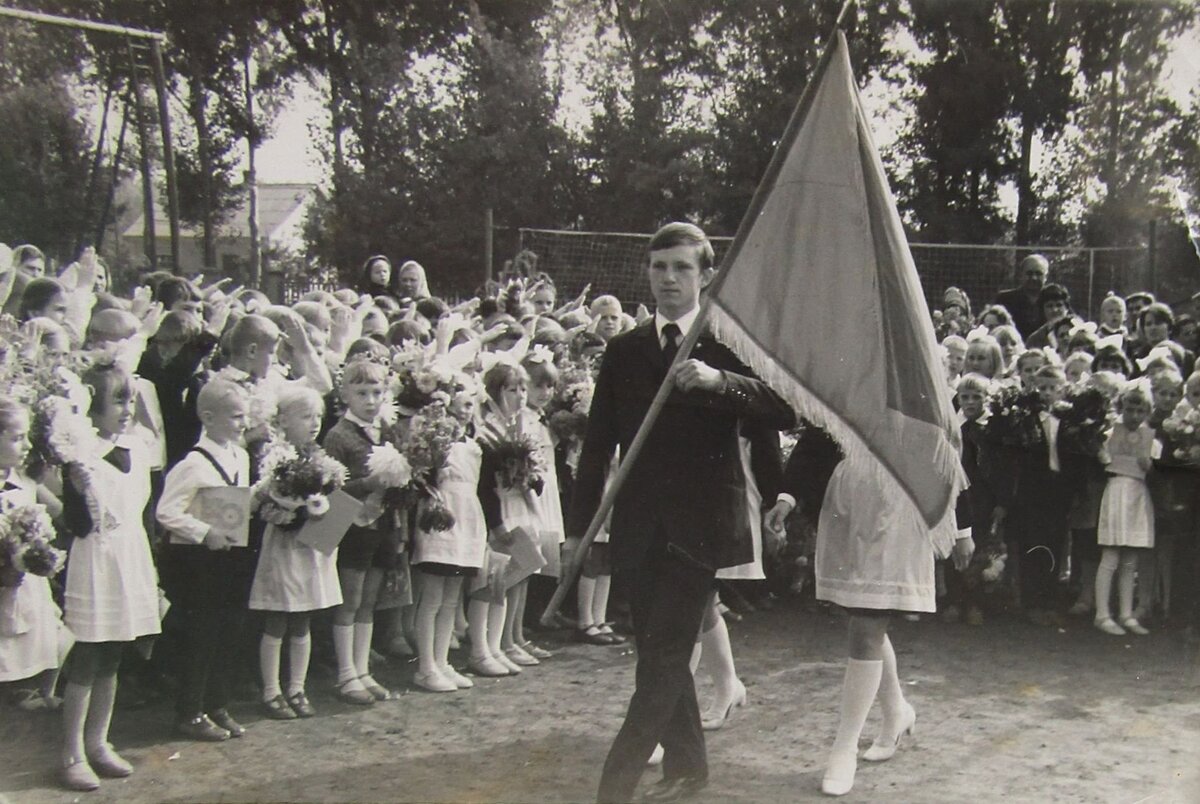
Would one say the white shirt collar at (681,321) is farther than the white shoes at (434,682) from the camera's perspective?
No

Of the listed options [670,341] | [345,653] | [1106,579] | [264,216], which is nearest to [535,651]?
[345,653]

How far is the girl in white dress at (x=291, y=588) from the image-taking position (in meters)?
4.97

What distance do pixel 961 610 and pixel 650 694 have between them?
3.55m

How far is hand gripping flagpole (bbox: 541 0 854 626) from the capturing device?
393 centimetres

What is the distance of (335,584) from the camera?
513 cm

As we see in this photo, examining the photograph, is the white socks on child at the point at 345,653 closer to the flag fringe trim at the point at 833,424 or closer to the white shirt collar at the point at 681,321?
the white shirt collar at the point at 681,321

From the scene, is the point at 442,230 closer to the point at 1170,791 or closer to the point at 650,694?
the point at 650,694

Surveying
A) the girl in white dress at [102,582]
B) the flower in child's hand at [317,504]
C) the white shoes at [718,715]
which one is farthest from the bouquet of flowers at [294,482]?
the white shoes at [718,715]

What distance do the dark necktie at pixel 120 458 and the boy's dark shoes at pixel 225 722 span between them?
105 cm

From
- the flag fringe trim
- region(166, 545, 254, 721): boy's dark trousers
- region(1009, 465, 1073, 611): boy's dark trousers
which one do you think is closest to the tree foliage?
region(166, 545, 254, 721): boy's dark trousers

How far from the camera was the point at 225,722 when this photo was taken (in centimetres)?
477

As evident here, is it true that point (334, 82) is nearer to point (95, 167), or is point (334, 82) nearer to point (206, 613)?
point (95, 167)

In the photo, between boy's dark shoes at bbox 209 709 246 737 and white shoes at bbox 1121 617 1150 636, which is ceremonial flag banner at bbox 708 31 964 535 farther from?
white shoes at bbox 1121 617 1150 636

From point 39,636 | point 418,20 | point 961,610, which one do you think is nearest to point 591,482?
point 39,636
